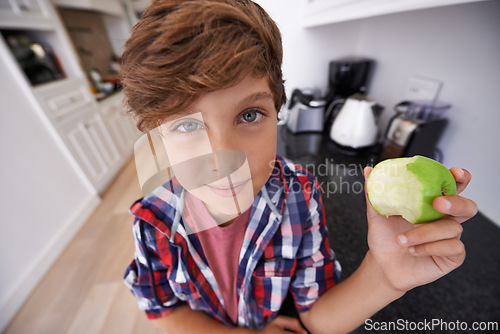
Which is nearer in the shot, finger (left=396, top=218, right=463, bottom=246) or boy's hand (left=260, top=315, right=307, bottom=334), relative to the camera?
finger (left=396, top=218, right=463, bottom=246)

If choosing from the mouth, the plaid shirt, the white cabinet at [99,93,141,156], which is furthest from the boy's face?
the white cabinet at [99,93,141,156]

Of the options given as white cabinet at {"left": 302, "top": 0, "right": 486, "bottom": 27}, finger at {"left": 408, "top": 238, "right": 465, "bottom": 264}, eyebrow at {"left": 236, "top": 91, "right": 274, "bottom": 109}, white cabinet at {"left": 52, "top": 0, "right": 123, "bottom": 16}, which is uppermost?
white cabinet at {"left": 52, "top": 0, "right": 123, "bottom": 16}

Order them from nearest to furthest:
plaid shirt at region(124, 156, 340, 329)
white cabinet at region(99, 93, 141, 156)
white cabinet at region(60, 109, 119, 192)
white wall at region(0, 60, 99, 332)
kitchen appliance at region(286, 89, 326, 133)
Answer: plaid shirt at region(124, 156, 340, 329), kitchen appliance at region(286, 89, 326, 133), white wall at region(0, 60, 99, 332), white cabinet at region(60, 109, 119, 192), white cabinet at region(99, 93, 141, 156)

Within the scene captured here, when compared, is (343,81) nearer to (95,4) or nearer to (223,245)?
(223,245)

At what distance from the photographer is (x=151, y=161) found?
0.30 m

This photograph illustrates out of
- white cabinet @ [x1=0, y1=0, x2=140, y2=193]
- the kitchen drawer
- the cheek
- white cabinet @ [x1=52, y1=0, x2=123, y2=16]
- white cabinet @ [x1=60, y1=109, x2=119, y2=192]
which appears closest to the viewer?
the cheek

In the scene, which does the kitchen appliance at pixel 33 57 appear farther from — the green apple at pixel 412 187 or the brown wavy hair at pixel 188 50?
the green apple at pixel 412 187

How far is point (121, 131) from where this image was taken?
226 cm

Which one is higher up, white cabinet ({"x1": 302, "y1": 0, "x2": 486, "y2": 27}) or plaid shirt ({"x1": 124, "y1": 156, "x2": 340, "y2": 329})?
white cabinet ({"x1": 302, "y1": 0, "x2": 486, "y2": 27})

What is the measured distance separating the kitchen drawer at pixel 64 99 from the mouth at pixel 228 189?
1.76m

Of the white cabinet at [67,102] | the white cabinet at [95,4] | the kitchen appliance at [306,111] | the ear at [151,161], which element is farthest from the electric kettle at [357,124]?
the white cabinet at [95,4]

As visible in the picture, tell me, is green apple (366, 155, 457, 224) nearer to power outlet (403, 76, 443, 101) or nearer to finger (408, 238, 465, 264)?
finger (408, 238, 465, 264)

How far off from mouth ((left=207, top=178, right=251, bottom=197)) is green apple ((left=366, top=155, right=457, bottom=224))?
0.19 metres

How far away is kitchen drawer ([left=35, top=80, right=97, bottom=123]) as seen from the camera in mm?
1400
